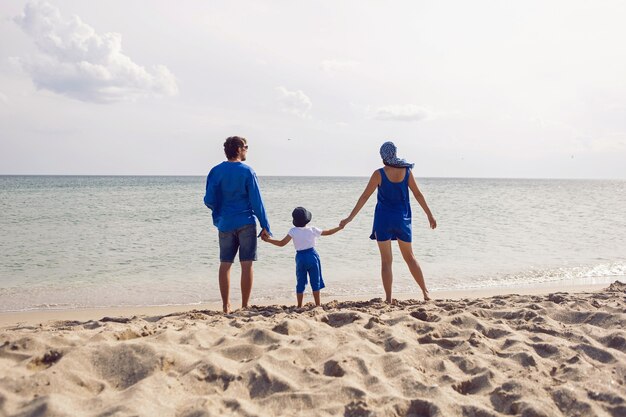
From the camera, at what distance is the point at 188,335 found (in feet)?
13.1

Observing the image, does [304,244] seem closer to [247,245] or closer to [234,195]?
[247,245]

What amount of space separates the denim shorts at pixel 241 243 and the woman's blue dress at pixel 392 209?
1.47 meters

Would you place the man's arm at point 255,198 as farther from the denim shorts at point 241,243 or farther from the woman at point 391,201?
the woman at point 391,201

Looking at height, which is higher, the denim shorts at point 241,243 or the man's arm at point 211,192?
the man's arm at point 211,192

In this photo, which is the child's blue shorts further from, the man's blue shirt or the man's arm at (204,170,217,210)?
the man's arm at (204,170,217,210)

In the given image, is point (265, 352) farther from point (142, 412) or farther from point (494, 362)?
A: point (494, 362)

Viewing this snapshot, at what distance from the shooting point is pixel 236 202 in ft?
17.7

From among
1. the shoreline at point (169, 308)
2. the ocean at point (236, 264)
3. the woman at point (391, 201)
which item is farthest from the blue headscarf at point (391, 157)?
the ocean at point (236, 264)

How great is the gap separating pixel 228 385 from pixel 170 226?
13964 mm

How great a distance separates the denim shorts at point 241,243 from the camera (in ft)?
17.9

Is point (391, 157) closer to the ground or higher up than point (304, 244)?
higher up

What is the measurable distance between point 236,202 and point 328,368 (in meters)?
2.52

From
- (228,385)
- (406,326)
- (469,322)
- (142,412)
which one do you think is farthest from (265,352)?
(469,322)

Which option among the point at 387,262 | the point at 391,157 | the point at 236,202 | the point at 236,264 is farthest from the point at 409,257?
the point at 236,264
